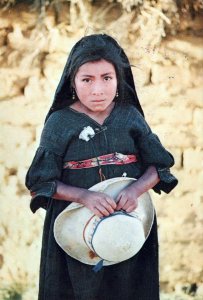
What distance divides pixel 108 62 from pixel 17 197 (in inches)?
76.2

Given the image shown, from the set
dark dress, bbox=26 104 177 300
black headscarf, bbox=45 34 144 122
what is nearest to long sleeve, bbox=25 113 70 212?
dark dress, bbox=26 104 177 300

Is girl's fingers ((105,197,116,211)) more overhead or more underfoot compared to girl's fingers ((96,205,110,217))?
more overhead

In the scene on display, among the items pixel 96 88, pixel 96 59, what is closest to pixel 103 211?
pixel 96 88

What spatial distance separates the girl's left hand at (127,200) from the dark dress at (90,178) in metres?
0.11

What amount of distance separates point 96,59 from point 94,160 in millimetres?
396

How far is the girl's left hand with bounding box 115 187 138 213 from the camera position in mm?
2671

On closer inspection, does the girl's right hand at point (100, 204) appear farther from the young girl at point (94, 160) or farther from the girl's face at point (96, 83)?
the girl's face at point (96, 83)

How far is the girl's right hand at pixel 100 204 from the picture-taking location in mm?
2633

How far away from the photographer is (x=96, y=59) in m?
2.68

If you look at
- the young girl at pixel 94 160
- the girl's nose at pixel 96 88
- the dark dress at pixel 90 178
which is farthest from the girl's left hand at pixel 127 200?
the girl's nose at pixel 96 88

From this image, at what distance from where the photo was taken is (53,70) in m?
4.36

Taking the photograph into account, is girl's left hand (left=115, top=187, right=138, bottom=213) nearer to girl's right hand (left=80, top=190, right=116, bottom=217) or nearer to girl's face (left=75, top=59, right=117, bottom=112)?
girl's right hand (left=80, top=190, right=116, bottom=217)

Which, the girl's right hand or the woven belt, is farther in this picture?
the woven belt

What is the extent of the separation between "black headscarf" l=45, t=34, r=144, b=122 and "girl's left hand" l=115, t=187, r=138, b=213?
15.8 inches
